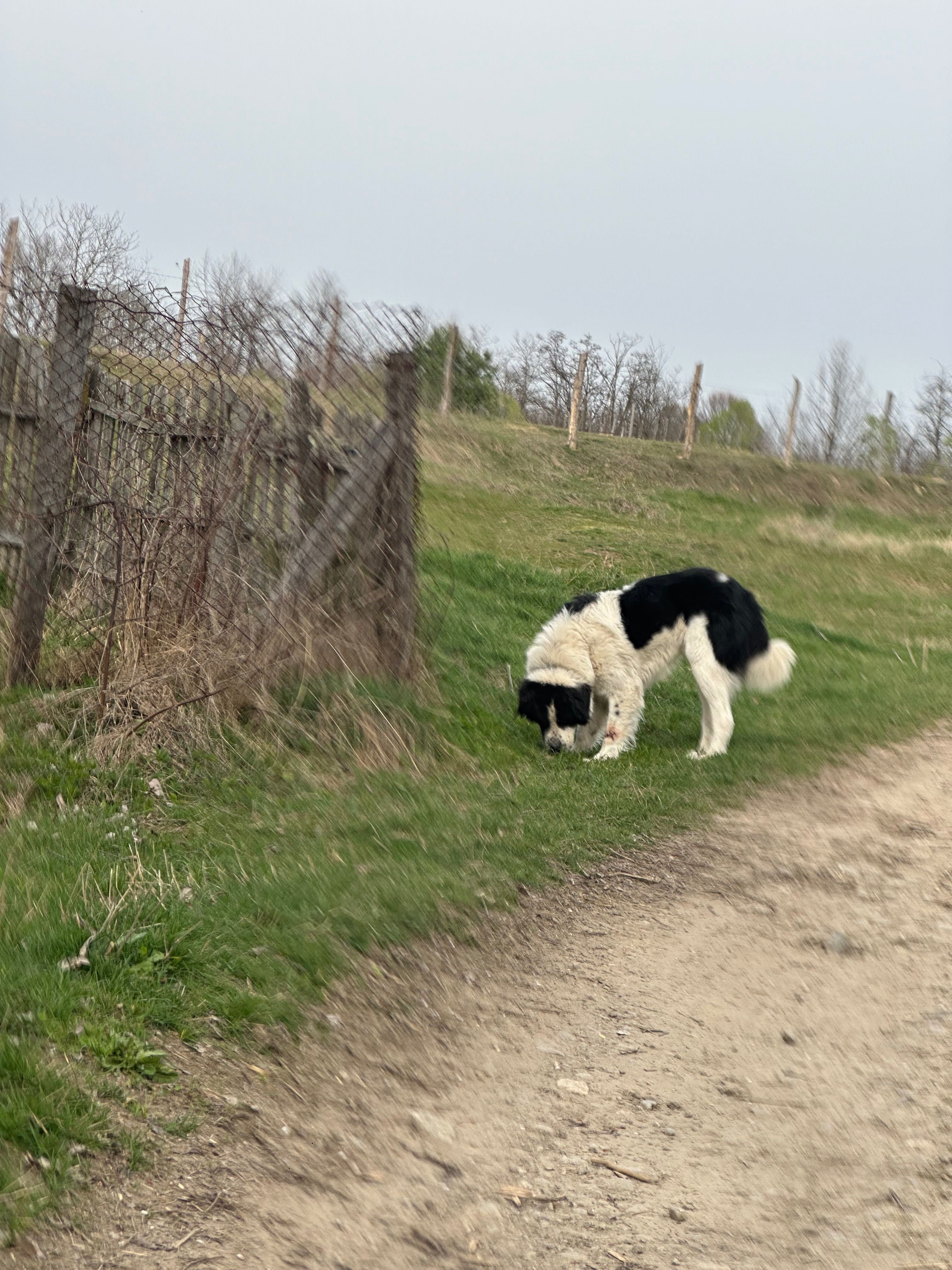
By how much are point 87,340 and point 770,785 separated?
540cm

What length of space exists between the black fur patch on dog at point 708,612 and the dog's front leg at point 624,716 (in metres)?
0.36

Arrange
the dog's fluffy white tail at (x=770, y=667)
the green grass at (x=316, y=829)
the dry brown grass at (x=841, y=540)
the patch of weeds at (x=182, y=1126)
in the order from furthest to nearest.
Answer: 1. the dry brown grass at (x=841, y=540)
2. the dog's fluffy white tail at (x=770, y=667)
3. the green grass at (x=316, y=829)
4. the patch of weeds at (x=182, y=1126)

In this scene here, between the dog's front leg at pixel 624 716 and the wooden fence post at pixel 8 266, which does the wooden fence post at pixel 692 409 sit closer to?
the wooden fence post at pixel 8 266

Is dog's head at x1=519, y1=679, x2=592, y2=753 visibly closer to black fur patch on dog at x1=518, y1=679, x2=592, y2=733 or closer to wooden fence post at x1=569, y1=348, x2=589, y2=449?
black fur patch on dog at x1=518, y1=679, x2=592, y2=733

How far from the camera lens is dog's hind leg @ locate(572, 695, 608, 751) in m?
8.52

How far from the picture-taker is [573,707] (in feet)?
26.9

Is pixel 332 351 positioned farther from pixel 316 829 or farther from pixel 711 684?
pixel 711 684

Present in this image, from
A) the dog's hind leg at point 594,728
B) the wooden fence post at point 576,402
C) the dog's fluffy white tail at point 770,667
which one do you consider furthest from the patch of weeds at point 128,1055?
the wooden fence post at point 576,402

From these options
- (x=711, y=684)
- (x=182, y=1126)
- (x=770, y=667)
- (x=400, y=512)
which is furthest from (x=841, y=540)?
(x=182, y=1126)

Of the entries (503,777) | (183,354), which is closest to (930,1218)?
(503,777)

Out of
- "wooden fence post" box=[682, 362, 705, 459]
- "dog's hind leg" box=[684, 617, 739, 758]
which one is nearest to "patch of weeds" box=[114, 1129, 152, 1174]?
"dog's hind leg" box=[684, 617, 739, 758]

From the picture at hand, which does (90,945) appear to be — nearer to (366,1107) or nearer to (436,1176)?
(366,1107)

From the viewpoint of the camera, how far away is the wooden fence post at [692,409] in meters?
31.7

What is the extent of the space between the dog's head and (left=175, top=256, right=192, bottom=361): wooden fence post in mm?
3396
